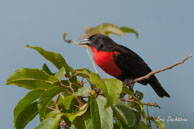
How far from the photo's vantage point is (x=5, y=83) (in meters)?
1.82

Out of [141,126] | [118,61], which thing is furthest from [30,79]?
[118,61]

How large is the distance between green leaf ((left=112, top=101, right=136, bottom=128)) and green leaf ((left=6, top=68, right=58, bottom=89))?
17.3 inches

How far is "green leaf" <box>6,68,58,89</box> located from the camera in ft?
5.96

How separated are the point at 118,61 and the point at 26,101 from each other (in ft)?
5.58

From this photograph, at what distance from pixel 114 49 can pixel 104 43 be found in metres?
0.14

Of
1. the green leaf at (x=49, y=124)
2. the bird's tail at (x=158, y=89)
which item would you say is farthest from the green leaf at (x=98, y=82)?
the bird's tail at (x=158, y=89)

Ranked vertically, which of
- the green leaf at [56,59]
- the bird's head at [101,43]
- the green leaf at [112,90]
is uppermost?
the bird's head at [101,43]

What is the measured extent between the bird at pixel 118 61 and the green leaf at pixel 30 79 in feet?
4.99

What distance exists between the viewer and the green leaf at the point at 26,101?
5.97ft

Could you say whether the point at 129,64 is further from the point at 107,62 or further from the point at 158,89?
the point at 158,89

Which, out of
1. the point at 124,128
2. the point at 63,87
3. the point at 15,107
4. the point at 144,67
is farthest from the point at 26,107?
the point at 144,67

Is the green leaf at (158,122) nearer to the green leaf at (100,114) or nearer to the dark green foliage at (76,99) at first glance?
the dark green foliage at (76,99)

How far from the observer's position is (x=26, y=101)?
1838mm

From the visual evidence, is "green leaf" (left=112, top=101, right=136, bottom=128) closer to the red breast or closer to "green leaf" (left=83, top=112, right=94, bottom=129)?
→ "green leaf" (left=83, top=112, right=94, bottom=129)
